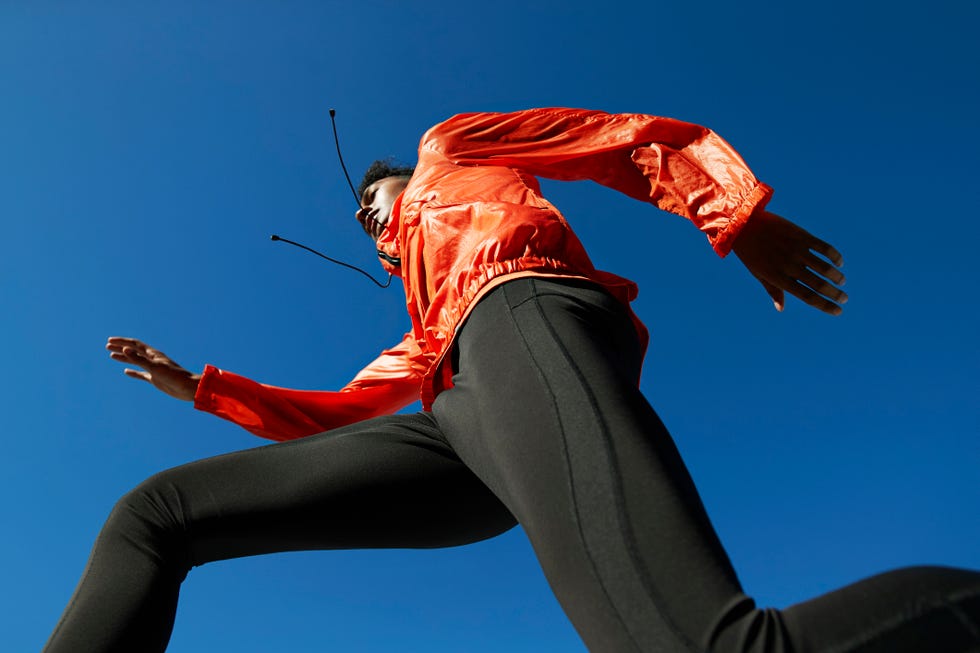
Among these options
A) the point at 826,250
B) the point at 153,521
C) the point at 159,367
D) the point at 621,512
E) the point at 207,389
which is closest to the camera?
the point at 621,512

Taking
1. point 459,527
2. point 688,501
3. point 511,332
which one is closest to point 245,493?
point 459,527

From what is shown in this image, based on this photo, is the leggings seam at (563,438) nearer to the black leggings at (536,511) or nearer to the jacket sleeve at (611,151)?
the black leggings at (536,511)

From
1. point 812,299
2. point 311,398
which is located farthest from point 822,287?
point 311,398

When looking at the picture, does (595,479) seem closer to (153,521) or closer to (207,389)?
(153,521)

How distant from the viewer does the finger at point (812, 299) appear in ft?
6.42

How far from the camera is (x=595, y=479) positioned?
1356mm

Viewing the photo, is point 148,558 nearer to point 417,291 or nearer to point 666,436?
point 417,291

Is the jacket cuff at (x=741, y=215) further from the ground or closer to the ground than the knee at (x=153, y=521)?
further from the ground

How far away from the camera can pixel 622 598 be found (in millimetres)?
1233

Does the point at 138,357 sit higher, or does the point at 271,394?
the point at 138,357

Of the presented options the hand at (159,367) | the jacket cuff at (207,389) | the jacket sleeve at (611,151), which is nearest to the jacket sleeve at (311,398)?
the jacket cuff at (207,389)

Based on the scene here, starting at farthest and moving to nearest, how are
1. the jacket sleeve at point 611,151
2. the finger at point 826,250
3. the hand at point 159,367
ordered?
1. the hand at point 159,367
2. the jacket sleeve at point 611,151
3. the finger at point 826,250

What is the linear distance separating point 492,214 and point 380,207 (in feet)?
4.08

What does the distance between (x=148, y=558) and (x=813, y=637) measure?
1333 millimetres
